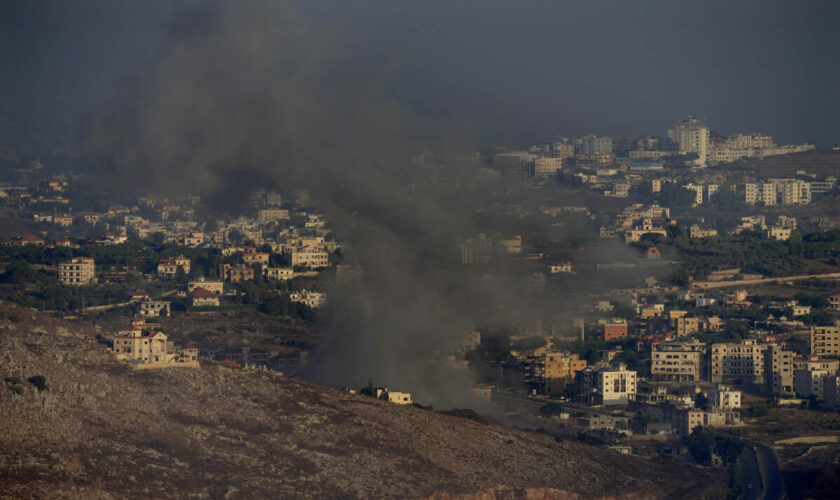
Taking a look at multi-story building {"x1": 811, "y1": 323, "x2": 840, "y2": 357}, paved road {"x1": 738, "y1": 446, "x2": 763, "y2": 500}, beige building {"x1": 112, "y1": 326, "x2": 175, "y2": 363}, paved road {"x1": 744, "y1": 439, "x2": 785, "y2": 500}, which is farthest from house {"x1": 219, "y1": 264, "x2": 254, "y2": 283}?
beige building {"x1": 112, "y1": 326, "x2": 175, "y2": 363}

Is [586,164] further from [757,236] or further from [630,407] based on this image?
[630,407]

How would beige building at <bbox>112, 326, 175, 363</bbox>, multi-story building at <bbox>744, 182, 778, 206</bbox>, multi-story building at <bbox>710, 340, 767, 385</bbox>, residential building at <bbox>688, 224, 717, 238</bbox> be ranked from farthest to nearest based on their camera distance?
multi-story building at <bbox>744, 182, 778, 206</bbox>, residential building at <bbox>688, 224, 717, 238</bbox>, multi-story building at <bbox>710, 340, 767, 385</bbox>, beige building at <bbox>112, 326, 175, 363</bbox>

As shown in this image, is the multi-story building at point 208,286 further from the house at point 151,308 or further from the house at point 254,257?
the house at point 254,257

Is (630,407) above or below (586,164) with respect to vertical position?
below

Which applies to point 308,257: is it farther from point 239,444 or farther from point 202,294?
point 239,444

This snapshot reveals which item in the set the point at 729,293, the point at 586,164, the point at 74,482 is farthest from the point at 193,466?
the point at 586,164

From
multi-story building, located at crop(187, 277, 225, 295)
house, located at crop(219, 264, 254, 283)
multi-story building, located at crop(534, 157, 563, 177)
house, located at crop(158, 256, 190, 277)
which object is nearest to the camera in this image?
multi-story building, located at crop(187, 277, 225, 295)

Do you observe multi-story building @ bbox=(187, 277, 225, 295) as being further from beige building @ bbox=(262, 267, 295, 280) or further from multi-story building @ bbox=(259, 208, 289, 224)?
multi-story building @ bbox=(259, 208, 289, 224)
